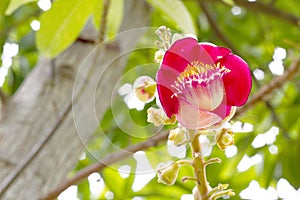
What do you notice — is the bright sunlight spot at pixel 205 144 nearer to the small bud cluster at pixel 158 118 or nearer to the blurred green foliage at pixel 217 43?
the small bud cluster at pixel 158 118

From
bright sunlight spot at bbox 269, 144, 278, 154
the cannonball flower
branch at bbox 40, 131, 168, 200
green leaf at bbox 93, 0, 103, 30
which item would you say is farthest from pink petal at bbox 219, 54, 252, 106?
bright sunlight spot at bbox 269, 144, 278, 154

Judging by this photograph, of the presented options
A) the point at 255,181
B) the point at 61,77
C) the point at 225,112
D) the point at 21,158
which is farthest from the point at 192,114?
the point at 255,181

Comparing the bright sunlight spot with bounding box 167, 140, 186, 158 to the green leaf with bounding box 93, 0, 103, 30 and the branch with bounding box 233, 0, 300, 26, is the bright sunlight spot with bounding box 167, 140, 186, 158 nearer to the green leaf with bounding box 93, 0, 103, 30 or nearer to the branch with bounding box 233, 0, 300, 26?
the green leaf with bounding box 93, 0, 103, 30

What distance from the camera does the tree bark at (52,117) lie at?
92 centimetres

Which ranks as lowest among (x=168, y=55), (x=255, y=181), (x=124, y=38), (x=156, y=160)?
(x=255, y=181)

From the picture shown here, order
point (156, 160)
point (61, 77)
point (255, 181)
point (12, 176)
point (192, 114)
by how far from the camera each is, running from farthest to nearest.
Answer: point (255, 181)
point (61, 77)
point (12, 176)
point (156, 160)
point (192, 114)

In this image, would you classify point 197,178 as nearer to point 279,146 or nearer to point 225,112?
point 225,112

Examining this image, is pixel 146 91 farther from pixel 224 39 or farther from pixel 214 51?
pixel 224 39

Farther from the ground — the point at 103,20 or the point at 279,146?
the point at 103,20

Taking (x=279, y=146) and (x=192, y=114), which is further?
(x=279, y=146)

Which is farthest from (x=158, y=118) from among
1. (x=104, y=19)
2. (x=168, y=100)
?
(x=104, y=19)

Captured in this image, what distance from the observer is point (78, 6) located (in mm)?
901

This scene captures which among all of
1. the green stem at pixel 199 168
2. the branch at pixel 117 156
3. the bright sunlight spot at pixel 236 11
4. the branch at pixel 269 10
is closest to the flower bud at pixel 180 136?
the green stem at pixel 199 168

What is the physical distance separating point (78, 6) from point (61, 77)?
9.0 inches
